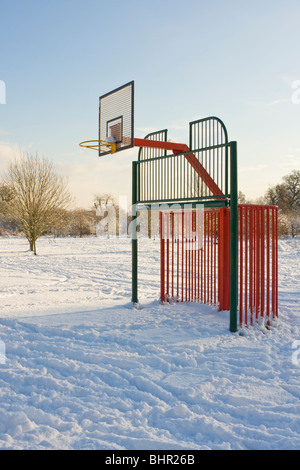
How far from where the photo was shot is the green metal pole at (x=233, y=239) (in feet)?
18.7

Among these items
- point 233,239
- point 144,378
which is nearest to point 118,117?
point 233,239

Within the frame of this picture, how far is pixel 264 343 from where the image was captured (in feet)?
17.3

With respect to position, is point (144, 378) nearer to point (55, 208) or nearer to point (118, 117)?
point (118, 117)

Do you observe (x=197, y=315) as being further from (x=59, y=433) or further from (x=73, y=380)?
(x=59, y=433)

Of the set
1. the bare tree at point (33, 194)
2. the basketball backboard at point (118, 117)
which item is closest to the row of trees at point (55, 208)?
the bare tree at point (33, 194)

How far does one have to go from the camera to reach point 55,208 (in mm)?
21984

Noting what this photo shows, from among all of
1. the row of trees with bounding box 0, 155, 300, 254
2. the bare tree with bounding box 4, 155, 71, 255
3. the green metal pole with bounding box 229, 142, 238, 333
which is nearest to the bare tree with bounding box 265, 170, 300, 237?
the row of trees with bounding box 0, 155, 300, 254

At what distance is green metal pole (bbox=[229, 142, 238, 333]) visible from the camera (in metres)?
5.71

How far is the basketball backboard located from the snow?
3.08m

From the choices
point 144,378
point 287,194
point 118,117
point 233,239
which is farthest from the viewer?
point 287,194

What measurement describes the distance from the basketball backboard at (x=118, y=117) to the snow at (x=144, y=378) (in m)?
3.08

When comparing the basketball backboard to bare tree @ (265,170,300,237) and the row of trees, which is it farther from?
bare tree @ (265,170,300,237)

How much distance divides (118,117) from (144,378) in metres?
4.96

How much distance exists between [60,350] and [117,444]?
213cm
